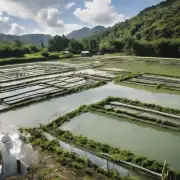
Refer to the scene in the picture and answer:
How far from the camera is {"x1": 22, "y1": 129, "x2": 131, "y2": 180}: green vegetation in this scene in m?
7.36


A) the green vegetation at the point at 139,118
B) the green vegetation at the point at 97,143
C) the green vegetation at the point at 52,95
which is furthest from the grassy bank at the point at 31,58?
the green vegetation at the point at 139,118

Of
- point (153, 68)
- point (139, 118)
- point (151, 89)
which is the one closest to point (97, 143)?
point (139, 118)

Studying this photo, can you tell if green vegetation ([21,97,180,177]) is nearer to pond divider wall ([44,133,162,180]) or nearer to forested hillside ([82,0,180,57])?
pond divider wall ([44,133,162,180])

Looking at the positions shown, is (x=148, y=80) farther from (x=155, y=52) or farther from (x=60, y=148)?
(x=155, y=52)

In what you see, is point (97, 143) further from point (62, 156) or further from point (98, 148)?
point (62, 156)

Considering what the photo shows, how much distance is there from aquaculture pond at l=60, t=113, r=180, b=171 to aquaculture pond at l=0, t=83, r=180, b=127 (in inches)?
87.5

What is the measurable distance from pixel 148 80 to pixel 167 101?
7.16 metres

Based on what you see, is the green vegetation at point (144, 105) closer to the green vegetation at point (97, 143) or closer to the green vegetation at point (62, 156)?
the green vegetation at point (97, 143)

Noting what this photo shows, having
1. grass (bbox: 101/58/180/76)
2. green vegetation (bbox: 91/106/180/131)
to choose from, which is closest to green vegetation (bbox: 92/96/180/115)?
green vegetation (bbox: 91/106/180/131)

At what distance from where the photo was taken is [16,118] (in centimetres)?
1338

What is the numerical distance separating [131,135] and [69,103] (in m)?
6.54

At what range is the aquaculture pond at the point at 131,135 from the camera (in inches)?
338

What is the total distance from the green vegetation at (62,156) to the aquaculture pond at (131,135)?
64.0 inches

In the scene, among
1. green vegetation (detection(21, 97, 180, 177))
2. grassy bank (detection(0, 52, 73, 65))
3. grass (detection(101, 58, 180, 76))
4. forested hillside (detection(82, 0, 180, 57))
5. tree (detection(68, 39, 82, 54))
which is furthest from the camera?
tree (detection(68, 39, 82, 54))
